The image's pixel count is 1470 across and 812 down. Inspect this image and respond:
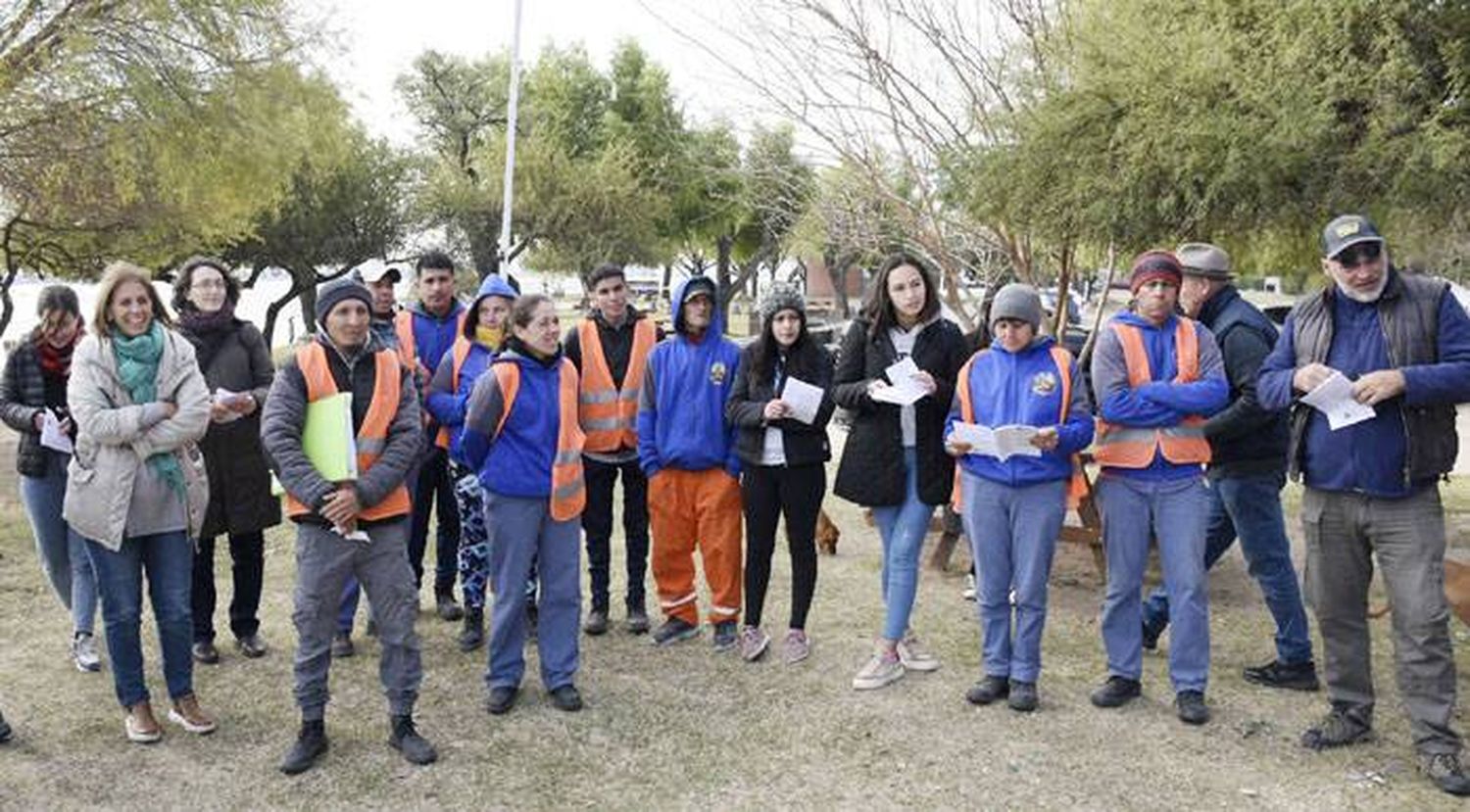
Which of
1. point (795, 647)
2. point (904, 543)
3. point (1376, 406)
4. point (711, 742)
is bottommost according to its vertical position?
point (711, 742)

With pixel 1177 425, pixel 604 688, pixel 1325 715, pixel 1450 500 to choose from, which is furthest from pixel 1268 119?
pixel 1450 500

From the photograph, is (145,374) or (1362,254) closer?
(1362,254)

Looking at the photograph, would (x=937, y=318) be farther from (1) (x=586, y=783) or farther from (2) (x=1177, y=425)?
(1) (x=586, y=783)

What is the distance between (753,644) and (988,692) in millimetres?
1116

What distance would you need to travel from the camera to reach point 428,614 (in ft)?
19.1

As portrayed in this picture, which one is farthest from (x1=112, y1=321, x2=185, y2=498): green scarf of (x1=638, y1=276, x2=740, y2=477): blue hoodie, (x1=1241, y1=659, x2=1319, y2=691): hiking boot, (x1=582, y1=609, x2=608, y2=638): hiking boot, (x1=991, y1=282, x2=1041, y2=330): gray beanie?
(x1=1241, y1=659, x2=1319, y2=691): hiking boot

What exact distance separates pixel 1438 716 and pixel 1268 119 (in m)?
3.45

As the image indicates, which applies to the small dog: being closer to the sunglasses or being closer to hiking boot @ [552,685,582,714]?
hiking boot @ [552,685,582,714]

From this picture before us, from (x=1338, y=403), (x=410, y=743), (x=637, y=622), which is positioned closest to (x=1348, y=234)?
(x=1338, y=403)

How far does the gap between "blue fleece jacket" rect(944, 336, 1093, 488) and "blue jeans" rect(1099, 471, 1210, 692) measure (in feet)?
0.92

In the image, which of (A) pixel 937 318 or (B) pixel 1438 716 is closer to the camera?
(B) pixel 1438 716

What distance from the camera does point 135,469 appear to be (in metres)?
4.02

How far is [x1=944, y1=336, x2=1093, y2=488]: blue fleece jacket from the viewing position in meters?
4.39

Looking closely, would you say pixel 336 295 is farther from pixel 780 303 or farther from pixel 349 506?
pixel 780 303
